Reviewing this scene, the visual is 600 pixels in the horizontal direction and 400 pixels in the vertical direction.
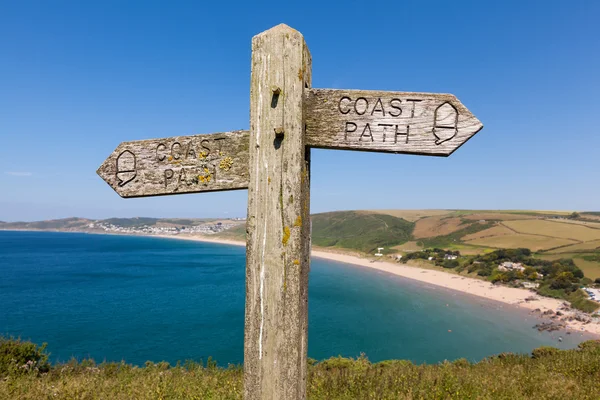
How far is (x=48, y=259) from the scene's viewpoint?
8569 cm

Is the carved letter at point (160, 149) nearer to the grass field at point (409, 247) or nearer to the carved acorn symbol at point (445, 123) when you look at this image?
the carved acorn symbol at point (445, 123)

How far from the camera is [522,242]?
64375 mm

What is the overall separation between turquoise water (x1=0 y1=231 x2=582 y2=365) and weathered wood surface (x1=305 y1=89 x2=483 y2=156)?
2319cm

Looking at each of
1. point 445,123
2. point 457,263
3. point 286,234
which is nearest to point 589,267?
point 457,263

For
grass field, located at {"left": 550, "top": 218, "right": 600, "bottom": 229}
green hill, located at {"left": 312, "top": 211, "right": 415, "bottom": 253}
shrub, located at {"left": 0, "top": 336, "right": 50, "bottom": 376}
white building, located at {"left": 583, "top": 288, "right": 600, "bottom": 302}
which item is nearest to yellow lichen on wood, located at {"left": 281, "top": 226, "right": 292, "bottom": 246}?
shrub, located at {"left": 0, "top": 336, "right": 50, "bottom": 376}

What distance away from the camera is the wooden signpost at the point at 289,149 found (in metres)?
1.74

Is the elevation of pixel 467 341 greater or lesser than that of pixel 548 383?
lesser

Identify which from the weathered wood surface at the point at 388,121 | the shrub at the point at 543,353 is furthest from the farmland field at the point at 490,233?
the weathered wood surface at the point at 388,121

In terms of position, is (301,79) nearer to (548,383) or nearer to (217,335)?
(548,383)

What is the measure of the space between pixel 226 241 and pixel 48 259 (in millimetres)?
90119

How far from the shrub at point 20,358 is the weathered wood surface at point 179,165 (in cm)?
1017

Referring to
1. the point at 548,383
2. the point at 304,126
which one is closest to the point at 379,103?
the point at 304,126

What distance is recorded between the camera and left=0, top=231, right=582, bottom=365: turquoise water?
24750 millimetres

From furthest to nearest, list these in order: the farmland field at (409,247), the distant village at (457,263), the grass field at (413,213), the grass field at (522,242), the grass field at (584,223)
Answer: the grass field at (413,213)
the farmland field at (409,247)
the grass field at (584,223)
the grass field at (522,242)
the distant village at (457,263)
